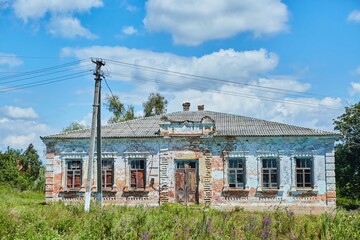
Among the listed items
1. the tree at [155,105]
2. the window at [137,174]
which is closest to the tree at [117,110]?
the tree at [155,105]

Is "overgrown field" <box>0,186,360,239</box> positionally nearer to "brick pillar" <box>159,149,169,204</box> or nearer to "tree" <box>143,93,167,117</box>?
"brick pillar" <box>159,149,169,204</box>

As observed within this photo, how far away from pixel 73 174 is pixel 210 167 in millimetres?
6904

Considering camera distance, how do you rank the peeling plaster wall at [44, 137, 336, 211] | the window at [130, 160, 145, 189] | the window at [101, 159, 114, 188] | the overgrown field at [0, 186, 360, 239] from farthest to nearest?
the window at [101, 159, 114, 188]
the window at [130, 160, 145, 189]
the peeling plaster wall at [44, 137, 336, 211]
the overgrown field at [0, 186, 360, 239]

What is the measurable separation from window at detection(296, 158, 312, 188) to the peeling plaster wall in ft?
0.75

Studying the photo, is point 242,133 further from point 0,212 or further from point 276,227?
point 0,212

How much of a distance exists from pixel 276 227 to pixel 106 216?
166 inches

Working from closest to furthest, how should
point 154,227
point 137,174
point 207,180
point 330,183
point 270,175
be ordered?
point 154,227 → point 330,183 → point 270,175 → point 207,180 → point 137,174

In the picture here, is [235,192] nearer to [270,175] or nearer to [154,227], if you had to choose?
[270,175]

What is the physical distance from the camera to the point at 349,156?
27562 mm

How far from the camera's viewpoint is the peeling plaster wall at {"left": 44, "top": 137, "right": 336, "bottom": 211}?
20547 mm

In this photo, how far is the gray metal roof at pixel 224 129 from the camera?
69.1 feet

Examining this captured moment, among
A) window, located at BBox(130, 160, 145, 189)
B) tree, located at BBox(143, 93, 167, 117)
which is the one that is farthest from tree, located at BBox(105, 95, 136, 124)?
window, located at BBox(130, 160, 145, 189)

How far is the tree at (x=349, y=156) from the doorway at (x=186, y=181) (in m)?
11.0

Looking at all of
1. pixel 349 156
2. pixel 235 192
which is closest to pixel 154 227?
pixel 235 192
